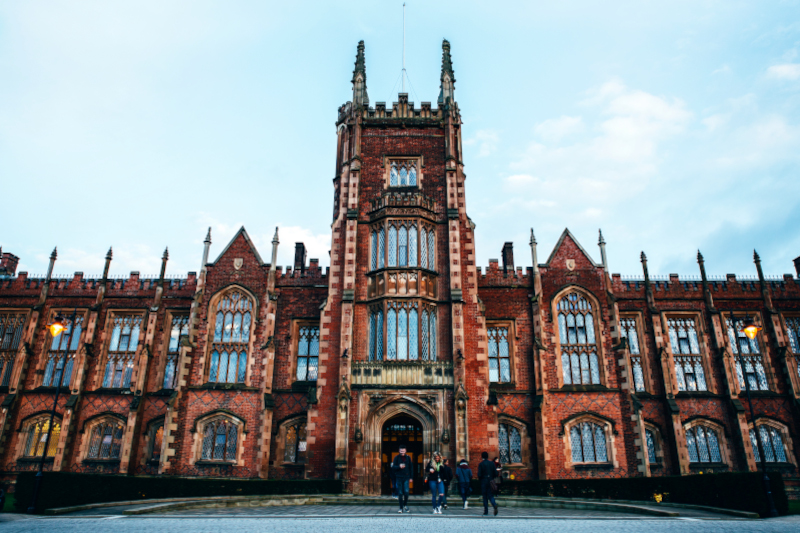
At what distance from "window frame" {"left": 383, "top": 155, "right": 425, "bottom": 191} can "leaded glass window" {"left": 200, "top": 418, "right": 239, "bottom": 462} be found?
13.2 meters

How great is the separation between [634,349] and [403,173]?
14.7 meters

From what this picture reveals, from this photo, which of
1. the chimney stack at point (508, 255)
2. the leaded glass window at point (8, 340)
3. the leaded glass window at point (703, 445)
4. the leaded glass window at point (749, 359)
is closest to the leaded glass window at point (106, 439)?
the leaded glass window at point (8, 340)

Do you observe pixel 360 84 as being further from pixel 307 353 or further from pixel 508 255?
pixel 307 353

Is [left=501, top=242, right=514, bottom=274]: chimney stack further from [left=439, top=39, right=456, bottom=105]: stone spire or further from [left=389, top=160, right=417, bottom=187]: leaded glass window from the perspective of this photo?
[left=439, top=39, right=456, bottom=105]: stone spire

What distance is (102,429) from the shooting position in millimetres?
24922

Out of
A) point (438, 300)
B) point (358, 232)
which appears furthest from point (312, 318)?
point (438, 300)

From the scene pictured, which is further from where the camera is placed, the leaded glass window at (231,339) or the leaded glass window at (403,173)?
the leaded glass window at (403,173)

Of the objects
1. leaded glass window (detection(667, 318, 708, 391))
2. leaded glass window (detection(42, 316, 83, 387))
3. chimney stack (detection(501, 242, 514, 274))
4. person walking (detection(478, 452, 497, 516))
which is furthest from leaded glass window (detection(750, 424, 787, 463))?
leaded glass window (detection(42, 316, 83, 387))

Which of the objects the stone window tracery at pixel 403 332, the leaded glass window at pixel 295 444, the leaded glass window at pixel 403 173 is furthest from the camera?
the leaded glass window at pixel 403 173

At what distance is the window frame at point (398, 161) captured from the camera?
24453 mm

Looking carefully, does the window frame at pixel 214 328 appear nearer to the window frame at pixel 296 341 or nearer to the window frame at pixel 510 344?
the window frame at pixel 296 341

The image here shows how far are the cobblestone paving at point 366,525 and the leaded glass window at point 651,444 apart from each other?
44.7 feet

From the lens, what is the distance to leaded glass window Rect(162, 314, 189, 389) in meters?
25.4

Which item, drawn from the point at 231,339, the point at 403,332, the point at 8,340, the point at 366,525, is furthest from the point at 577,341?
the point at 8,340
